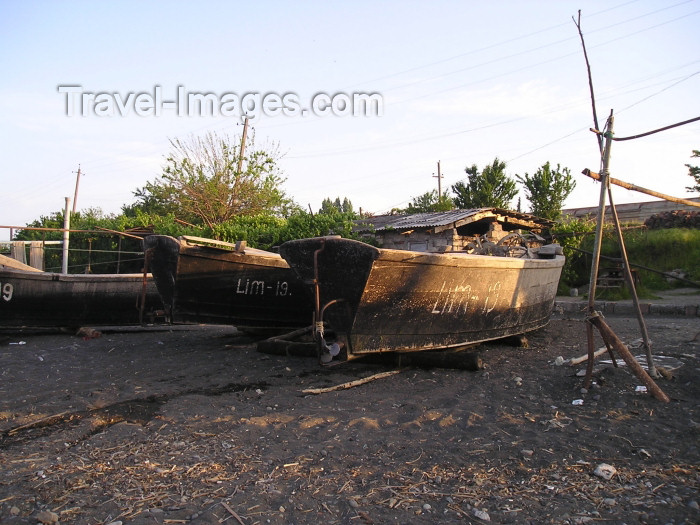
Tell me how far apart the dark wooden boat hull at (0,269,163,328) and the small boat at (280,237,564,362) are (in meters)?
4.64

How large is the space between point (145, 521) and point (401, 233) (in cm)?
1237

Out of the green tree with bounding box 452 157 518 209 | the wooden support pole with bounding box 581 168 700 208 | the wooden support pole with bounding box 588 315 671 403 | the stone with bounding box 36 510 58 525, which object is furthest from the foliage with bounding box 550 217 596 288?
the stone with bounding box 36 510 58 525

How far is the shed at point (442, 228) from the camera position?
1360cm

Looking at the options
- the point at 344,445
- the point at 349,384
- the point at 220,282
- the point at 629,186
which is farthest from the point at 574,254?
the point at 344,445

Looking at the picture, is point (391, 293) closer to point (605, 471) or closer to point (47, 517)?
point (605, 471)

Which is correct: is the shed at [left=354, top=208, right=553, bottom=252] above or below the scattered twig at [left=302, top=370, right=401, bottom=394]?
above

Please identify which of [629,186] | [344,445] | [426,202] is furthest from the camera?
[426,202]

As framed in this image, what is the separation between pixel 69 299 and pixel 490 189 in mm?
19424

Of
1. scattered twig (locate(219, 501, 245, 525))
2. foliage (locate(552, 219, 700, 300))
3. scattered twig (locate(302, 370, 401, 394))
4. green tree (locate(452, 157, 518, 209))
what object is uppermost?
green tree (locate(452, 157, 518, 209))

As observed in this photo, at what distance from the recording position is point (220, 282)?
7.11 m

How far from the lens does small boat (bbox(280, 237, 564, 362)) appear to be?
478 cm

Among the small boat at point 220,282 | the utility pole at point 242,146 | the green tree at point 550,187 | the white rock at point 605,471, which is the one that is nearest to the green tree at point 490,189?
the green tree at point 550,187

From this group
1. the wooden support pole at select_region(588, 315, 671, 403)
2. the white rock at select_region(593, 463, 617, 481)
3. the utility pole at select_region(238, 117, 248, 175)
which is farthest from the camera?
the utility pole at select_region(238, 117, 248, 175)

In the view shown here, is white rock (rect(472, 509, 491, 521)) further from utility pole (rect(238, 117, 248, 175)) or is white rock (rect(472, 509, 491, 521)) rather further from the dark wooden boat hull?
utility pole (rect(238, 117, 248, 175))
